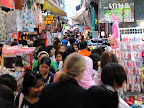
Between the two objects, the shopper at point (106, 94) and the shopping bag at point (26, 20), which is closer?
the shopper at point (106, 94)

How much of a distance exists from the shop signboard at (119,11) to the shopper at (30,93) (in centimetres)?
1058

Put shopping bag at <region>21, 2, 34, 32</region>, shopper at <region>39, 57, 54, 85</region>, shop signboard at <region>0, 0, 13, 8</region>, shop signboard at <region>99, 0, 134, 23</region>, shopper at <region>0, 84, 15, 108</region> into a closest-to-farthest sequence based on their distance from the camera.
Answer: shopper at <region>0, 84, 15, 108</region> → shopper at <region>39, 57, 54, 85</region> → shop signboard at <region>0, 0, 13, 8</region> → shopping bag at <region>21, 2, 34, 32</region> → shop signboard at <region>99, 0, 134, 23</region>

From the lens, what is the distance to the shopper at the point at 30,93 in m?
3.03

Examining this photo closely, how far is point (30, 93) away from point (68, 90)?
1033mm

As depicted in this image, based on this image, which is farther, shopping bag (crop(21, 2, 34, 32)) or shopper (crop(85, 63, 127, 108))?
shopping bag (crop(21, 2, 34, 32))

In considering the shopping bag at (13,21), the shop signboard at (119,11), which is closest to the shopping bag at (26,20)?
the shopping bag at (13,21)

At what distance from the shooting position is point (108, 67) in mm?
2719

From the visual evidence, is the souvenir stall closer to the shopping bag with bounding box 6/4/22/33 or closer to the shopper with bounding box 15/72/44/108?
the shopping bag with bounding box 6/4/22/33

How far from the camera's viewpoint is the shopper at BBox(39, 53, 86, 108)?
222 cm

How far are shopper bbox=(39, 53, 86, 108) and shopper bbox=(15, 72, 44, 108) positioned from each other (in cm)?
75

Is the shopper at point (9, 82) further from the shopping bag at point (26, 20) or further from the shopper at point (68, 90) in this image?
the shopping bag at point (26, 20)

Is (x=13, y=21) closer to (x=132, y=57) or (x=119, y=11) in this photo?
(x=132, y=57)

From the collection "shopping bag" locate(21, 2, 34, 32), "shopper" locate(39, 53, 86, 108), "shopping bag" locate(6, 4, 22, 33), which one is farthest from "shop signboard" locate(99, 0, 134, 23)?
"shopper" locate(39, 53, 86, 108)

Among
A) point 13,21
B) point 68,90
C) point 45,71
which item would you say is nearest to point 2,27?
point 13,21
